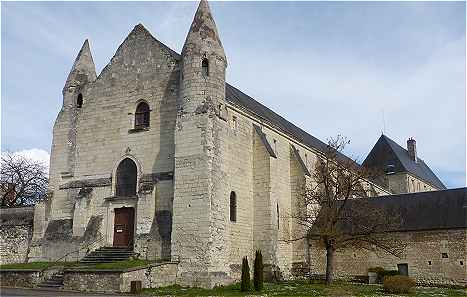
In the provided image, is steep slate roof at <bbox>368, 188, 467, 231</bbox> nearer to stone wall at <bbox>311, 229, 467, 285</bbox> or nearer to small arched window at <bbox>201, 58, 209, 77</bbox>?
stone wall at <bbox>311, 229, 467, 285</bbox>

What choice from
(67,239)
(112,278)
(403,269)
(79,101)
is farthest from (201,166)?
(403,269)

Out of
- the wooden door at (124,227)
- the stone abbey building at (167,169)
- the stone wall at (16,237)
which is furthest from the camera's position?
the stone wall at (16,237)

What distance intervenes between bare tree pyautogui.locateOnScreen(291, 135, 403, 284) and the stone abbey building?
5.30 ft

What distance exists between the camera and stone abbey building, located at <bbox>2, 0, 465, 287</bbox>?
2503cm

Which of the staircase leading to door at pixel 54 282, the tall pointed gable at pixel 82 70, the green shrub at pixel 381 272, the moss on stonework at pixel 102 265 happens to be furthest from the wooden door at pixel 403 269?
the tall pointed gable at pixel 82 70

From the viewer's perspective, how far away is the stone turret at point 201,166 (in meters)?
24.1

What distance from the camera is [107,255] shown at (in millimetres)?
25984

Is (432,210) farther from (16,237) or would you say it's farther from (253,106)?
(16,237)

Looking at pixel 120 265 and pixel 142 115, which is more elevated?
pixel 142 115

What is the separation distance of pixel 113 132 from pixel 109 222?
17.2ft

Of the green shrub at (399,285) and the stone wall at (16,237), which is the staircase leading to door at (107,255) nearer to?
the stone wall at (16,237)

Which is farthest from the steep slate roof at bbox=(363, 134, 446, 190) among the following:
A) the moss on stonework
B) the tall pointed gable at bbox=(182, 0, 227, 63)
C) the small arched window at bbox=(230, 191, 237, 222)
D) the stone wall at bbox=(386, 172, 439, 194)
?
the moss on stonework

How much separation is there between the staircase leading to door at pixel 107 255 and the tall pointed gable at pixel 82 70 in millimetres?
10973

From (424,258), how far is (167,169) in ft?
50.7
